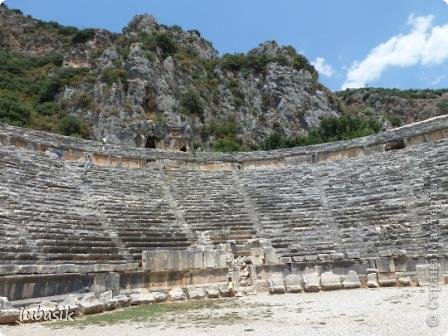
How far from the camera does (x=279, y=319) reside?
21.8 ft

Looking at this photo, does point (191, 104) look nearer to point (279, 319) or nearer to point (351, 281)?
point (351, 281)

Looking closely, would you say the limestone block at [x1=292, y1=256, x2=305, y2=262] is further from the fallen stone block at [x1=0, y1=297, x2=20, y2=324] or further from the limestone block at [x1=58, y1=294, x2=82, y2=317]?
the fallen stone block at [x1=0, y1=297, x2=20, y2=324]

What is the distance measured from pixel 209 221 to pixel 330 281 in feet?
15.6

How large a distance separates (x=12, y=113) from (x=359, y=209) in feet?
94.6

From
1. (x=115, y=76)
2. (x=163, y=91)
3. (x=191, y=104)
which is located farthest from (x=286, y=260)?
(x=115, y=76)

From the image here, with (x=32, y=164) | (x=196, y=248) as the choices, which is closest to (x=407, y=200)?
(x=196, y=248)

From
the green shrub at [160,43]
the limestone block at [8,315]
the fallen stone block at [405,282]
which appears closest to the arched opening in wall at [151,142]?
the green shrub at [160,43]

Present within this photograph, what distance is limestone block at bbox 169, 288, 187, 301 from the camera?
394 inches

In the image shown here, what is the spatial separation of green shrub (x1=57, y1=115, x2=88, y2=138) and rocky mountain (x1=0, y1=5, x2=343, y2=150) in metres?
0.08

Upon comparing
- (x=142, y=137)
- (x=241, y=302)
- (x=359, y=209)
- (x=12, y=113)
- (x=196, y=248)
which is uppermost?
(x=12, y=113)

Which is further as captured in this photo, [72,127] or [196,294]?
[72,127]

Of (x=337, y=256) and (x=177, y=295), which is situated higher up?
(x=337, y=256)

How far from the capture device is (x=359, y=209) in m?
13.8

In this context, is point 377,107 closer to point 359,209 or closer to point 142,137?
point 142,137
